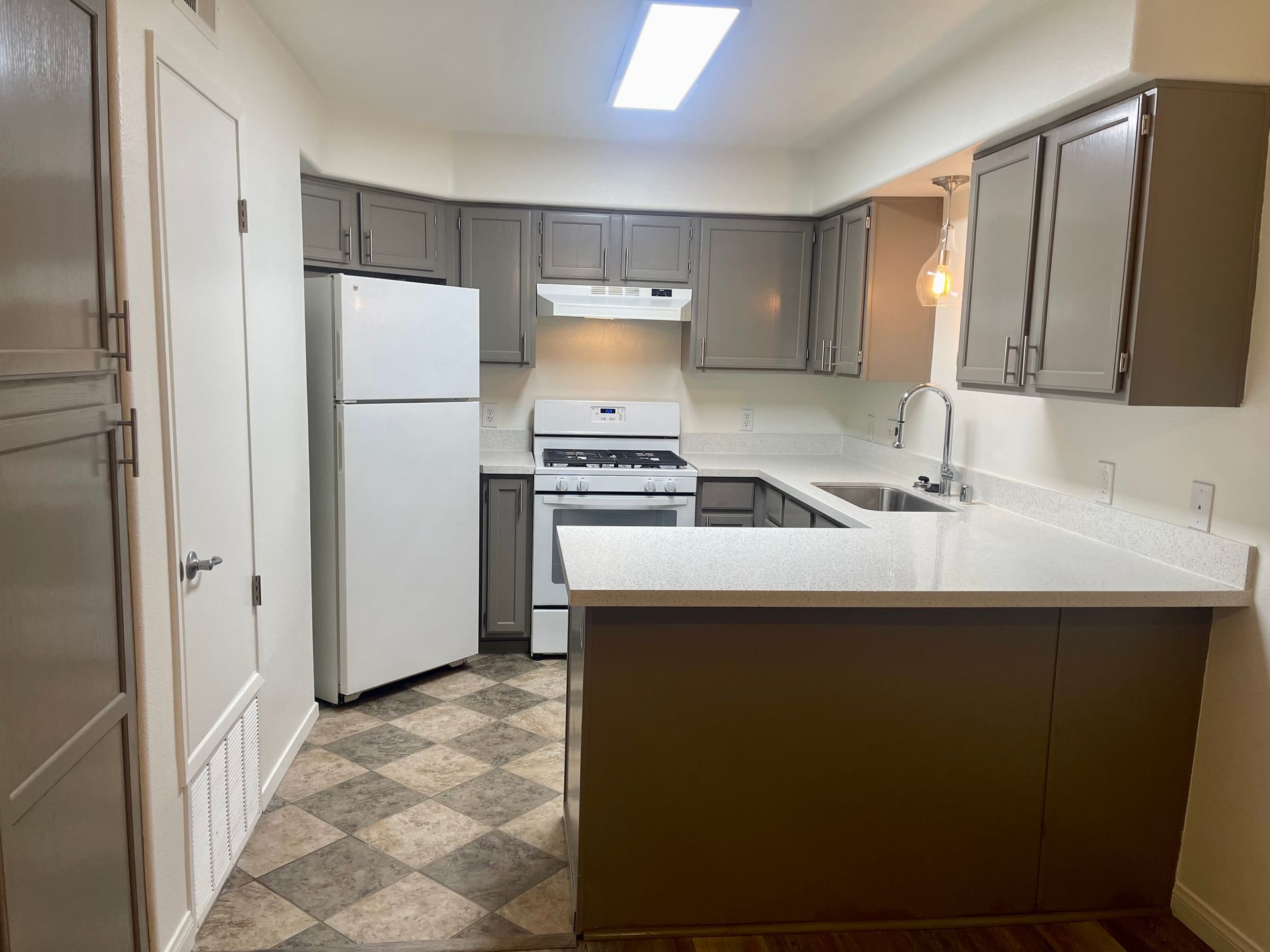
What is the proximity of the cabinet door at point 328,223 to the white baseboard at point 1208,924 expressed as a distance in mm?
3664

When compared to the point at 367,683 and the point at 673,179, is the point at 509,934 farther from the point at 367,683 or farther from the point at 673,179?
the point at 673,179

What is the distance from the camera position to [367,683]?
3.61 m

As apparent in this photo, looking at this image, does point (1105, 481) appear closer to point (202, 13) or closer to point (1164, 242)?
point (1164, 242)

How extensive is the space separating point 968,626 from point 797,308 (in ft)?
8.46

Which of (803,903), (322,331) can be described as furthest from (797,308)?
(803,903)

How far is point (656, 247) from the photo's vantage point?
432 centimetres

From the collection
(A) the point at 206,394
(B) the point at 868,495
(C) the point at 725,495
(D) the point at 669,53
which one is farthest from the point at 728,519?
(A) the point at 206,394

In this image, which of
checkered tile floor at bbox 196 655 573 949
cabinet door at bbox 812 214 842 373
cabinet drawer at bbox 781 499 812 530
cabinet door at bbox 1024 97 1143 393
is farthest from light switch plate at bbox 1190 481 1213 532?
cabinet door at bbox 812 214 842 373

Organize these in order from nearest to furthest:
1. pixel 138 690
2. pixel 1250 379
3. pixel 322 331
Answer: pixel 138 690 → pixel 1250 379 → pixel 322 331

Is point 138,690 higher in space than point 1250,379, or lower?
lower

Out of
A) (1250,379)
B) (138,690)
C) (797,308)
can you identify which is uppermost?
(797,308)

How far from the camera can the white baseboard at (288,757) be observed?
277 centimetres

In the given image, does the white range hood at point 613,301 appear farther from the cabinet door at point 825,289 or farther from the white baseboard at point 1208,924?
the white baseboard at point 1208,924

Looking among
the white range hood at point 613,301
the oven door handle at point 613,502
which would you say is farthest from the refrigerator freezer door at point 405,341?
the oven door handle at point 613,502
